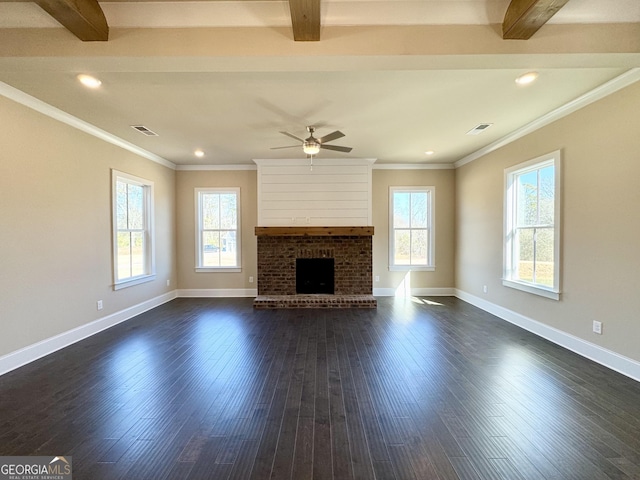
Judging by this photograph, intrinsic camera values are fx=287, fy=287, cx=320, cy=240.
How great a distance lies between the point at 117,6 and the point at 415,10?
2.12 metres

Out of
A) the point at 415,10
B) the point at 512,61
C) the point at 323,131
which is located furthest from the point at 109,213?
the point at 512,61

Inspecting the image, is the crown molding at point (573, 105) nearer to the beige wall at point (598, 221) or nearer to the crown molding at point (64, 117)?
the beige wall at point (598, 221)

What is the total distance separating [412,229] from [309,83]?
4372 mm

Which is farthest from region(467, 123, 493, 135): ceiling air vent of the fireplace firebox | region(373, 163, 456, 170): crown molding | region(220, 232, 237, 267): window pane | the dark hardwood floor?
region(220, 232, 237, 267): window pane

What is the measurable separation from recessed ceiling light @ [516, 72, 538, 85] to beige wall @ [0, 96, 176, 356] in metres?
5.02

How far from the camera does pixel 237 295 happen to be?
6344 mm

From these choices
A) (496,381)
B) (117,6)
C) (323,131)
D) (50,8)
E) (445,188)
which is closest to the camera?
(50,8)

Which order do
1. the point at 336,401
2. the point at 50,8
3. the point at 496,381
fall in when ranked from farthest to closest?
the point at 496,381
the point at 336,401
the point at 50,8

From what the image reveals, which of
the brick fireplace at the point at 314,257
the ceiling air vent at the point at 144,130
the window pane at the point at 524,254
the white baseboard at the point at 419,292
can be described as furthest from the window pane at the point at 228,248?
the window pane at the point at 524,254

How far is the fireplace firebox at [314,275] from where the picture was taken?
5.93m

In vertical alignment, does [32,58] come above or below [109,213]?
above

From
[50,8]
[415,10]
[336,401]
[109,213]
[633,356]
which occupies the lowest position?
[336,401]

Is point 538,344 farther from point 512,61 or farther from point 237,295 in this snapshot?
point 237,295

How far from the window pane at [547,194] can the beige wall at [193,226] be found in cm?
502
